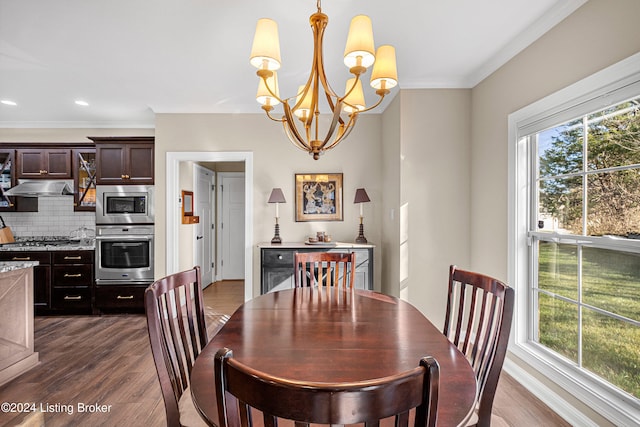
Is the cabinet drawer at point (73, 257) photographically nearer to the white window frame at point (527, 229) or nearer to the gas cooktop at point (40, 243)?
the gas cooktop at point (40, 243)

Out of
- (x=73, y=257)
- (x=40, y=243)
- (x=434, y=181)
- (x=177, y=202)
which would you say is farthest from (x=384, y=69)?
(x=40, y=243)

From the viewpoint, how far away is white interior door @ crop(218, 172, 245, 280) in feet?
19.9

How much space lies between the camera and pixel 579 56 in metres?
1.93

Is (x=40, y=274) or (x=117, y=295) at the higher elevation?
(x=40, y=274)

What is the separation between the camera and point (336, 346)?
1241mm

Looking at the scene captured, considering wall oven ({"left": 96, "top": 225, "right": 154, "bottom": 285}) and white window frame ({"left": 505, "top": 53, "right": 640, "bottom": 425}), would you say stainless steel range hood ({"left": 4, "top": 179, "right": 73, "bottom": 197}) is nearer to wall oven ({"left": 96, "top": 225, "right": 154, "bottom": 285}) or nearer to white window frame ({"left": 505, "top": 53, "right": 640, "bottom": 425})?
wall oven ({"left": 96, "top": 225, "right": 154, "bottom": 285})

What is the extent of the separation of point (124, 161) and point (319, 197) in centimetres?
242

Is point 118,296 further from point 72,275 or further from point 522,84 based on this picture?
point 522,84

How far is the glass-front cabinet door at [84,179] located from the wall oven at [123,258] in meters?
0.62

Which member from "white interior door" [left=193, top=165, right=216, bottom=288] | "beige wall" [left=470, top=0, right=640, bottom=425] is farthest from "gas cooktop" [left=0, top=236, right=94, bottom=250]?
"beige wall" [left=470, top=0, right=640, bottom=425]

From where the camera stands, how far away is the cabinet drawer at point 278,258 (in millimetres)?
3428

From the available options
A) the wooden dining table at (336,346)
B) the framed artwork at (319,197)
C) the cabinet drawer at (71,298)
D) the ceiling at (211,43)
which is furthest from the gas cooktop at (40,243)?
the wooden dining table at (336,346)

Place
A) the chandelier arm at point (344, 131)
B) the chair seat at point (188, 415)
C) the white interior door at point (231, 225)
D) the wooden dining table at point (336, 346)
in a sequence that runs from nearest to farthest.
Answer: the wooden dining table at point (336, 346)
the chair seat at point (188, 415)
the chandelier arm at point (344, 131)
the white interior door at point (231, 225)

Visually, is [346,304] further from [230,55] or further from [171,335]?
[230,55]
